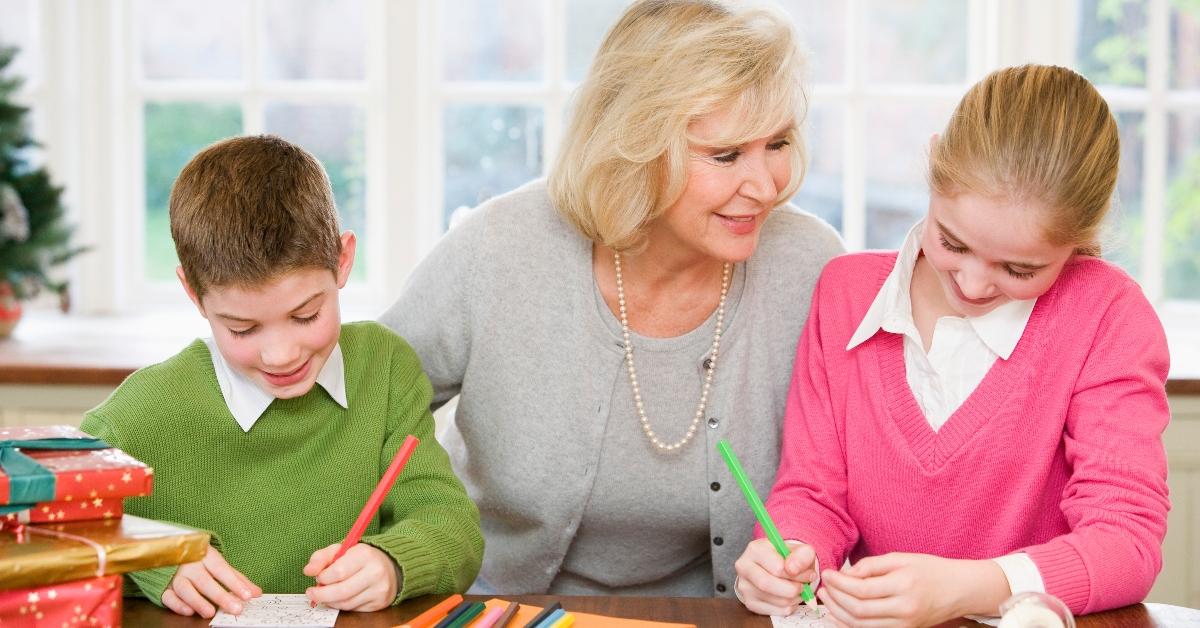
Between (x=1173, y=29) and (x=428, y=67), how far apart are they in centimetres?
168

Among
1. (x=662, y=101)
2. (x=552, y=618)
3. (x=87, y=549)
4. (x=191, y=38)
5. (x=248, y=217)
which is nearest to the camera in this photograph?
(x=87, y=549)

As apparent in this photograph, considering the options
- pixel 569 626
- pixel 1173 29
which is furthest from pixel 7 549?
pixel 1173 29

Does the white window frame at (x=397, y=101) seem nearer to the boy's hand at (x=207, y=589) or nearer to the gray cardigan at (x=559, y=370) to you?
the gray cardigan at (x=559, y=370)

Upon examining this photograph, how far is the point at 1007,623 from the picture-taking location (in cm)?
112

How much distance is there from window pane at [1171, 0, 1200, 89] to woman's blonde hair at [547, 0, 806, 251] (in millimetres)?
1514

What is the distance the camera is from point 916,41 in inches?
112

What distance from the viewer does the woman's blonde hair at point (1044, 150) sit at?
4.25ft

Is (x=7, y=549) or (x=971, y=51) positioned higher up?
(x=971, y=51)

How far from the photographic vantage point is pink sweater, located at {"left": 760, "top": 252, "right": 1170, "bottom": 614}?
1.33 meters

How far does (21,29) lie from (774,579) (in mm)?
2416

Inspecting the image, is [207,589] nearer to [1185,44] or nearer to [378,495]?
[378,495]

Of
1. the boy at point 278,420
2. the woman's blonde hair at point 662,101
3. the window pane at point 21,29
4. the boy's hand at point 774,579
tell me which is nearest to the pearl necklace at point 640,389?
the woman's blonde hair at point 662,101

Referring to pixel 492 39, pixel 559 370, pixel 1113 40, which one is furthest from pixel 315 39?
pixel 1113 40

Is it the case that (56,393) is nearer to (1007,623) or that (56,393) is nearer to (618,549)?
(618,549)
